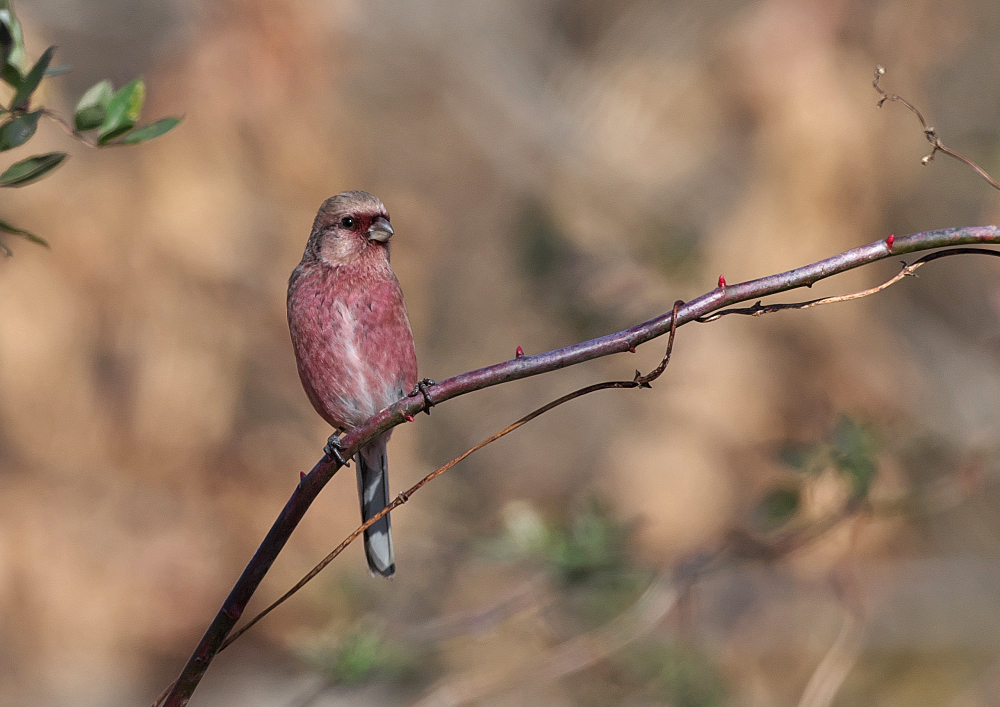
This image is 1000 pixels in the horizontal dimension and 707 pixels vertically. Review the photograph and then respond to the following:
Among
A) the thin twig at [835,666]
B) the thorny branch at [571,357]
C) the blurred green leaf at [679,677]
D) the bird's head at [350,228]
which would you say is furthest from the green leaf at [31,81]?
the blurred green leaf at [679,677]

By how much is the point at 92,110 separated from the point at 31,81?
8.0 inches

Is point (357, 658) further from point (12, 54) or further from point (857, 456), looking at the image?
point (12, 54)

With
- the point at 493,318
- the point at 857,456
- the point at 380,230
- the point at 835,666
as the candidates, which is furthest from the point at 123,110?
the point at 493,318

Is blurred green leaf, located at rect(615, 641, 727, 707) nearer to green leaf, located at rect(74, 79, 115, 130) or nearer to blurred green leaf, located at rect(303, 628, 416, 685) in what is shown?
blurred green leaf, located at rect(303, 628, 416, 685)

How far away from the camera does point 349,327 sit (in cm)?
269

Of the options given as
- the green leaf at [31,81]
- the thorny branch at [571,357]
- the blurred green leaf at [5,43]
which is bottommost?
the thorny branch at [571,357]

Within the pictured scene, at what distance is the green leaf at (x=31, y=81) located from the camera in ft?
4.16

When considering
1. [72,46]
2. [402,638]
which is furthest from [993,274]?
[72,46]

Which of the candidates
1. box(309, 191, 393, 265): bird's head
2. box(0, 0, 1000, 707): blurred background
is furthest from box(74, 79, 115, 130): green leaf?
box(0, 0, 1000, 707): blurred background

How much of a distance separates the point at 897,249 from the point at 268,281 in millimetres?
5916

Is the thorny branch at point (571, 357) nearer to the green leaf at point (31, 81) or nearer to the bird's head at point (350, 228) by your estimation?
the green leaf at point (31, 81)

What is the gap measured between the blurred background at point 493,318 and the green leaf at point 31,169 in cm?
400

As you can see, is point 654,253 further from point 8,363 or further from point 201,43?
point 8,363

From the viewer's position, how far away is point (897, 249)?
1.37 meters
